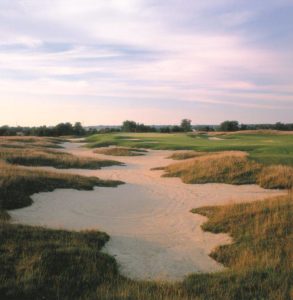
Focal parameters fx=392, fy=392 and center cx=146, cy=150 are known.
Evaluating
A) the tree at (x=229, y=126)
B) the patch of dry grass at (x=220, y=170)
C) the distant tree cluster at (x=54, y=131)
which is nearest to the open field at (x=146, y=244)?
the patch of dry grass at (x=220, y=170)

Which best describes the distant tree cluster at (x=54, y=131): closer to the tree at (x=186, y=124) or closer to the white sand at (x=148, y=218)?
the tree at (x=186, y=124)

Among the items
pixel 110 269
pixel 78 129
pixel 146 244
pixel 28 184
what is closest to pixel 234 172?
pixel 28 184

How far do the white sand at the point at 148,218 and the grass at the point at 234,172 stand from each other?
0.81 m

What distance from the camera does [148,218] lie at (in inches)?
499

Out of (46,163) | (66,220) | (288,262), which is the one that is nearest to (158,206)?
(66,220)

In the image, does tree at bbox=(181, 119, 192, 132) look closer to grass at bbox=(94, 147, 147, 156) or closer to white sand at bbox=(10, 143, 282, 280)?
grass at bbox=(94, 147, 147, 156)

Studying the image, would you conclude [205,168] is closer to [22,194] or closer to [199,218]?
[199,218]

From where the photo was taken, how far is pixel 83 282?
256 inches

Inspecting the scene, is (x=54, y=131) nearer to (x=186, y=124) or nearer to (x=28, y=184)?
(x=186, y=124)

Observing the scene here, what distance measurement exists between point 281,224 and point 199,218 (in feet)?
9.72

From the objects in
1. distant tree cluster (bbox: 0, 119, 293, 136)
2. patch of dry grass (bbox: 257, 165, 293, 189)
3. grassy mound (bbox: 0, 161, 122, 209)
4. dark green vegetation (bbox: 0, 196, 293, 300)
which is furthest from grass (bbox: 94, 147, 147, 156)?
distant tree cluster (bbox: 0, 119, 293, 136)

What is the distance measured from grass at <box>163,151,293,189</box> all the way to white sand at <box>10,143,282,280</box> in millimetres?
808

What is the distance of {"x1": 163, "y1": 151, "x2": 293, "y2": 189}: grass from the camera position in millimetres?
18078

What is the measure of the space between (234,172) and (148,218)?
8.82 m
